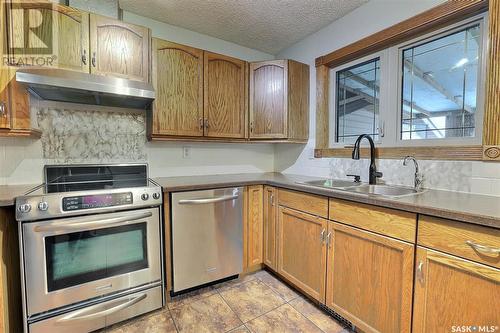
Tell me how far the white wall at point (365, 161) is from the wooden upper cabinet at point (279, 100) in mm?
113

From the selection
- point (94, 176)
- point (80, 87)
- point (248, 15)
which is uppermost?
point (248, 15)

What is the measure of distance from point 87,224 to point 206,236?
827mm

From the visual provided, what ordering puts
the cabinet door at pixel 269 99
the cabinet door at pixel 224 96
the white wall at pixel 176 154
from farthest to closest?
the cabinet door at pixel 269 99, the cabinet door at pixel 224 96, the white wall at pixel 176 154

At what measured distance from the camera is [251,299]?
183 cm

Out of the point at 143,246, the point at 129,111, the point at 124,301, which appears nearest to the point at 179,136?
the point at 129,111

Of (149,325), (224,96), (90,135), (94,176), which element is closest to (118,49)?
(90,135)

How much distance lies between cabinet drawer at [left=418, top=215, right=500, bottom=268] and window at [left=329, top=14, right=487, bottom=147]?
78cm

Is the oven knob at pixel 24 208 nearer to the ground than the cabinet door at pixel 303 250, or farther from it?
farther from it

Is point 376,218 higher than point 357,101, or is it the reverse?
point 357,101

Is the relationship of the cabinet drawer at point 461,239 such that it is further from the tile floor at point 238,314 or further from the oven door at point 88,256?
the oven door at point 88,256

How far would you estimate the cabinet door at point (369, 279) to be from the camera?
118cm

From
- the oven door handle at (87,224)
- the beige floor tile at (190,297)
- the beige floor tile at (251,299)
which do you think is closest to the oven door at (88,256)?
the oven door handle at (87,224)

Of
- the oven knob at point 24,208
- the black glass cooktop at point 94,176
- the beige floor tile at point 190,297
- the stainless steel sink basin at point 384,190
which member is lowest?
the beige floor tile at point 190,297

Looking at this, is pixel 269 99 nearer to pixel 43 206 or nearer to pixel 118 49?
pixel 118 49
